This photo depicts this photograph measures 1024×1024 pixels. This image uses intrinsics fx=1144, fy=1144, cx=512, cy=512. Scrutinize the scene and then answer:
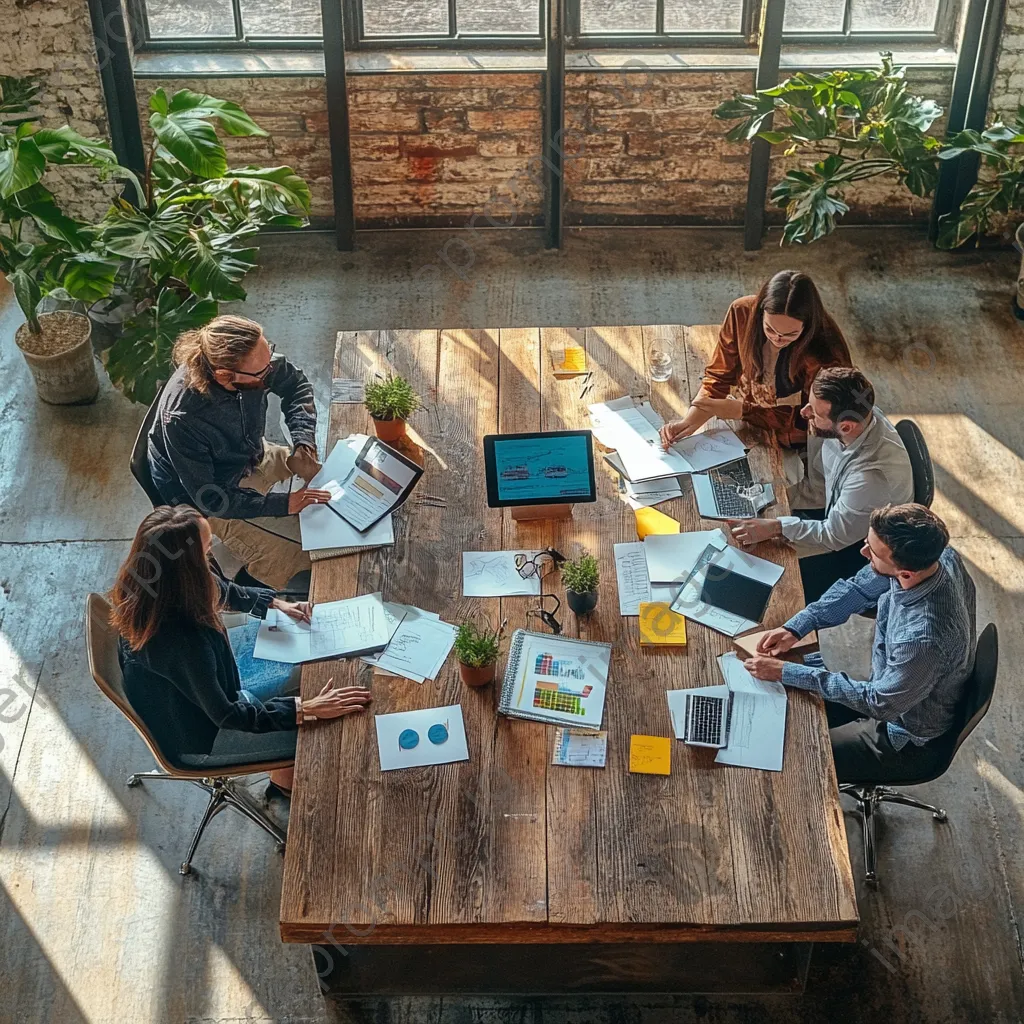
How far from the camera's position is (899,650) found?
2908 millimetres

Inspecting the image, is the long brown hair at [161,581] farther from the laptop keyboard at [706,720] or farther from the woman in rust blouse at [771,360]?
the woman in rust blouse at [771,360]

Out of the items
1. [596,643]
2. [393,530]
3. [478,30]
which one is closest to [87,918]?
[393,530]

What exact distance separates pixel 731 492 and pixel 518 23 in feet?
11.9

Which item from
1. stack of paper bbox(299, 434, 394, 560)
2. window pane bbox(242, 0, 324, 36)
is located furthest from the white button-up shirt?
window pane bbox(242, 0, 324, 36)

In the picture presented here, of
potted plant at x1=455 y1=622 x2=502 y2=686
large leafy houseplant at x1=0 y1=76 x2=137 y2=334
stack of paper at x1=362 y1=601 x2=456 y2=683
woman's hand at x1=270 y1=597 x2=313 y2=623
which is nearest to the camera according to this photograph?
potted plant at x1=455 y1=622 x2=502 y2=686

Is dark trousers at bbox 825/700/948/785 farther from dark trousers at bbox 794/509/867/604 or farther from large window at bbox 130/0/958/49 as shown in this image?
large window at bbox 130/0/958/49

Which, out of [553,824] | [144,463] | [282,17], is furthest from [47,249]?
[553,824]

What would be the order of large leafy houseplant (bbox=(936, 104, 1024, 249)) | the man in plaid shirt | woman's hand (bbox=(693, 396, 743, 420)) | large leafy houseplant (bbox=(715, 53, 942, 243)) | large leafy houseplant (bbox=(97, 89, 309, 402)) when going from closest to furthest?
the man in plaid shirt → woman's hand (bbox=(693, 396, 743, 420)) → large leafy houseplant (bbox=(97, 89, 309, 402)) → large leafy houseplant (bbox=(936, 104, 1024, 249)) → large leafy houseplant (bbox=(715, 53, 942, 243))

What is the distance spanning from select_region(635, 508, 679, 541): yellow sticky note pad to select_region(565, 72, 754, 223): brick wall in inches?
130

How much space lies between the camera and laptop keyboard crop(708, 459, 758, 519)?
3.57 meters

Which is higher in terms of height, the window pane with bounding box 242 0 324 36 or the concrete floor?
the window pane with bounding box 242 0 324 36

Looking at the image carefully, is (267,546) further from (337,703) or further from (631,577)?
(631,577)

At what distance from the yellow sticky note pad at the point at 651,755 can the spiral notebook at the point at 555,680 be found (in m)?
0.12

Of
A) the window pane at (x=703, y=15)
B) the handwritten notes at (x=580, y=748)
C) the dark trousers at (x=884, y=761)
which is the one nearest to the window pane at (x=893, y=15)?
the window pane at (x=703, y=15)
